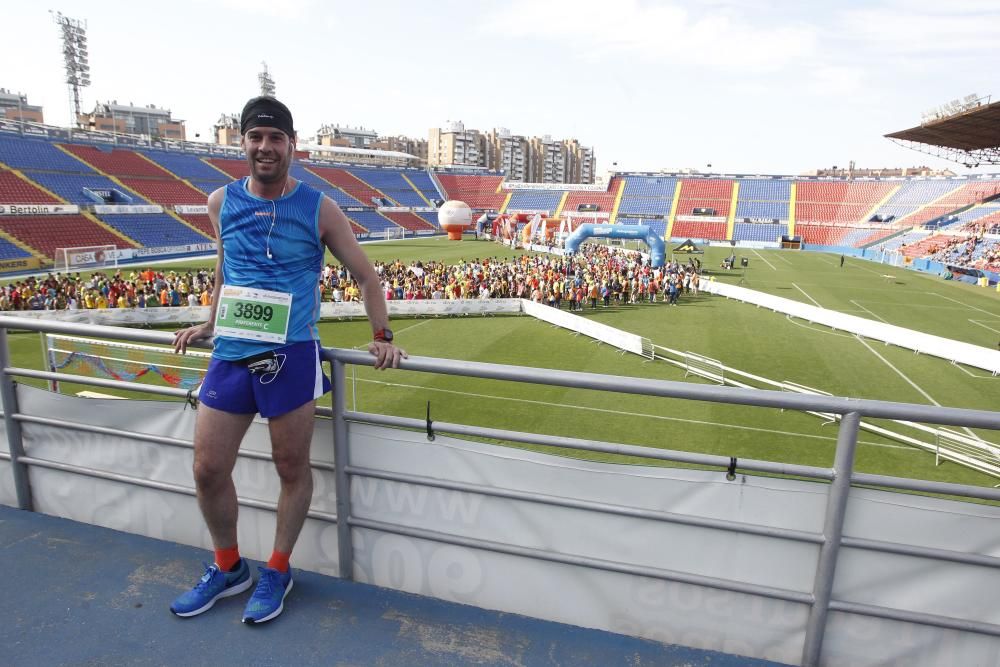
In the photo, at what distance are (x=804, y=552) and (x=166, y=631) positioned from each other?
2.49 meters

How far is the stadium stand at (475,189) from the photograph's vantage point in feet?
269

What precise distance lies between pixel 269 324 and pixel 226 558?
3.65ft

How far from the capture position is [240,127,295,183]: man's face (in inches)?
91.3

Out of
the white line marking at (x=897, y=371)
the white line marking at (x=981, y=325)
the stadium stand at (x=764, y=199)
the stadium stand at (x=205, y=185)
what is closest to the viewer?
the white line marking at (x=897, y=371)

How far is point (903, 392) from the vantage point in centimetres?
1365

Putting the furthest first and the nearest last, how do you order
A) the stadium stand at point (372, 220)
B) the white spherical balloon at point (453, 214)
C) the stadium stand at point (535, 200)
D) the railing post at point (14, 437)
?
the stadium stand at point (535, 200) → the stadium stand at point (372, 220) → the white spherical balloon at point (453, 214) → the railing post at point (14, 437)

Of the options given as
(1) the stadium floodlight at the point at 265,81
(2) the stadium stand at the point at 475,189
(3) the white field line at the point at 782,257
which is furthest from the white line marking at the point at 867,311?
(1) the stadium floodlight at the point at 265,81

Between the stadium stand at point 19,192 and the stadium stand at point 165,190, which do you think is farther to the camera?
the stadium stand at point 165,190

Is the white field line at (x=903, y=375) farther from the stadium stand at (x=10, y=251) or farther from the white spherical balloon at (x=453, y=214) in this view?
the white spherical balloon at (x=453, y=214)

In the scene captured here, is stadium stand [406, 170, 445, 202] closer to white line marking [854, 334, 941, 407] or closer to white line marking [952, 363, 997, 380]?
white line marking [854, 334, 941, 407]

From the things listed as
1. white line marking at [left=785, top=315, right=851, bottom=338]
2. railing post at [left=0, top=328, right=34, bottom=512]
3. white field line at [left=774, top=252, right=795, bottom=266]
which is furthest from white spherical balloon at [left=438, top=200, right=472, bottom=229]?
railing post at [left=0, top=328, right=34, bottom=512]

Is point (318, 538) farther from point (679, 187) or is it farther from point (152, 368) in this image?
point (679, 187)

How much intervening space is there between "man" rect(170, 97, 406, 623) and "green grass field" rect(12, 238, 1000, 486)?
1160mm

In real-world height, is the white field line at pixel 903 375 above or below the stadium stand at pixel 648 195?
below
